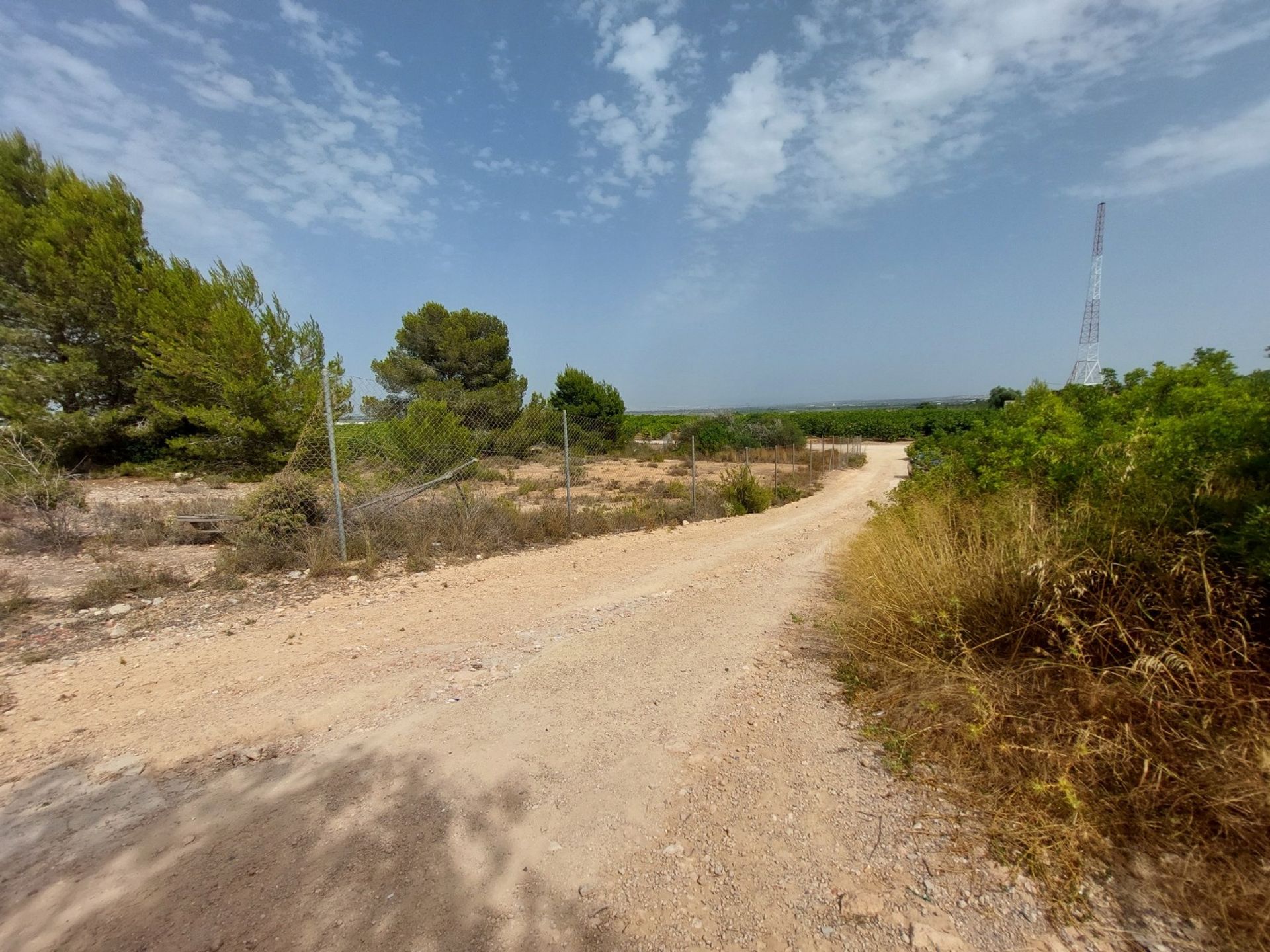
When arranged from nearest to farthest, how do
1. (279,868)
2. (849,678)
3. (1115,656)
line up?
(279,868) → (1115,656) → (849,678)

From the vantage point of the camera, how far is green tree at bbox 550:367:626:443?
28.6 m

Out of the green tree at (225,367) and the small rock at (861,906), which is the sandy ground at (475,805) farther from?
the green tree at (225,367)

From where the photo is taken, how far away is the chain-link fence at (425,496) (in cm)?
642

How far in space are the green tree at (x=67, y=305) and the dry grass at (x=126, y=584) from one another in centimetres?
1457

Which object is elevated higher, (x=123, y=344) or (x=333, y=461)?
(x=123, y=344)

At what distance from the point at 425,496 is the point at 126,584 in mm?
3468

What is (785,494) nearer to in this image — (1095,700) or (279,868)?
(1095,700)

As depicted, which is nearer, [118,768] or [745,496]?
[118,768]

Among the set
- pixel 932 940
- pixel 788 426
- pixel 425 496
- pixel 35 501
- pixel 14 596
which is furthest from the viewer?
pixel 788 426

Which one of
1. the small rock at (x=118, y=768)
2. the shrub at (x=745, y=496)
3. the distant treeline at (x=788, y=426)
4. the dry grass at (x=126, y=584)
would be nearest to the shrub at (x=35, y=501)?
the dry grass at (x=126, y=584)

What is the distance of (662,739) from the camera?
273cm

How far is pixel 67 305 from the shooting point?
1556cm

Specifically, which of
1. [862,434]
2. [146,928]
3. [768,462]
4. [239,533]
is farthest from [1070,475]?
[862,434]

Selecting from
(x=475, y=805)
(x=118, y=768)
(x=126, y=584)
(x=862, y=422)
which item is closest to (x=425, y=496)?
(x=126, y=584)
